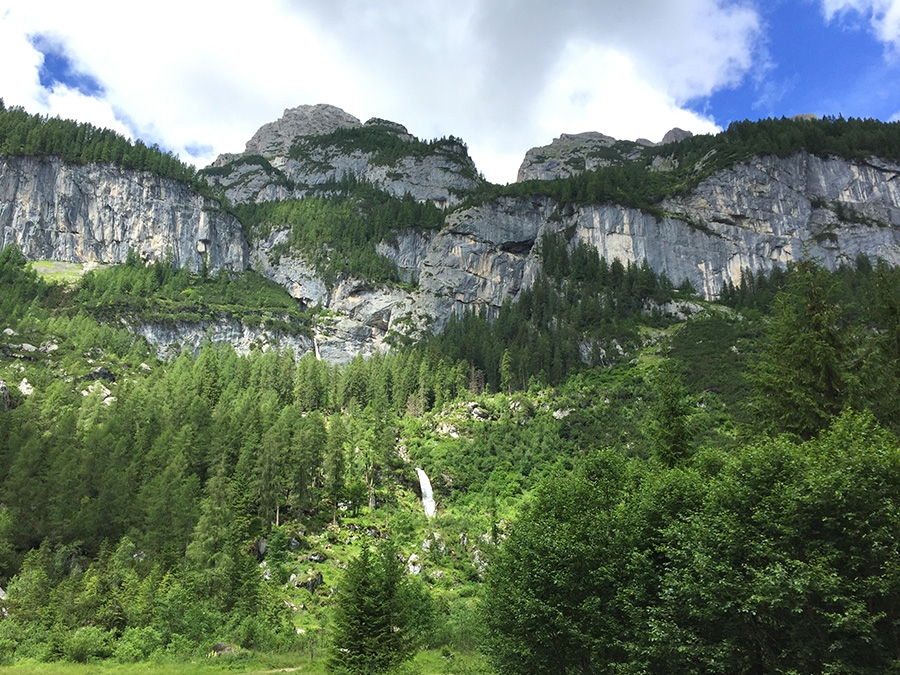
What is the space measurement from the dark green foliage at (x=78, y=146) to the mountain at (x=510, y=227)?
2786mm

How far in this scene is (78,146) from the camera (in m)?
170

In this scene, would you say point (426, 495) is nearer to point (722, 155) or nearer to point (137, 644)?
point (137, 644)

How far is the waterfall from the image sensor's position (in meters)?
75.1

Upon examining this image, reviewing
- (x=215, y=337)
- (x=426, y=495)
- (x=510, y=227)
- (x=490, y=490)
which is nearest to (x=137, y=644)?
(x=426, y=495)

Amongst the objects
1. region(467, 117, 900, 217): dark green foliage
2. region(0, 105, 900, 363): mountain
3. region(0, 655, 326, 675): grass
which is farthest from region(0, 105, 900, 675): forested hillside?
region(467, 117, 900, 217): dark green foliage

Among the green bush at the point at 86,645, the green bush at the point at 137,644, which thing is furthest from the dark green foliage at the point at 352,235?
the green bush at the point at 86,645

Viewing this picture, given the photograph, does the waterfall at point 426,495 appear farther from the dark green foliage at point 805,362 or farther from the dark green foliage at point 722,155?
the dark green foliage at point 722,155

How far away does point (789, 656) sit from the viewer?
17297 millimetres

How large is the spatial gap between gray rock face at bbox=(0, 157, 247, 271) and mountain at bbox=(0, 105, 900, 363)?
1.21ft

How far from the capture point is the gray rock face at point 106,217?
156 metres

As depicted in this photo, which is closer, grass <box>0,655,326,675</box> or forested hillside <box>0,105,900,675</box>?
forested hillside <box>0,105,900,675</box>

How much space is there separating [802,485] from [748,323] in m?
106

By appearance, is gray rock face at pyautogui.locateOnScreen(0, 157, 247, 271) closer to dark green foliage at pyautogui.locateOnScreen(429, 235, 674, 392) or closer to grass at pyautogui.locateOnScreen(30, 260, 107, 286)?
grass at pyautogui.locateOnScreen(30, 260, 107, 286)

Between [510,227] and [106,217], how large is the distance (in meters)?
123
